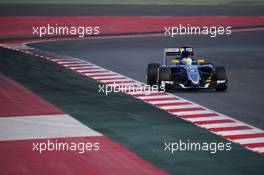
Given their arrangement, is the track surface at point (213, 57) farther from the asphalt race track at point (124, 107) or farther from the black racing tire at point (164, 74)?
the black racing tire at point (164, 74)

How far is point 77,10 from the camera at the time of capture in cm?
6725

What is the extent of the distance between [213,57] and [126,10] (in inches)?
1133

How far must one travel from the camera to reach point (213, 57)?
39.2 meters

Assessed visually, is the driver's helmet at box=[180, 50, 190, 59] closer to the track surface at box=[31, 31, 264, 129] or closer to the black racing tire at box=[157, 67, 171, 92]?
the black racing tire at box=[157, 67, 171, 92]

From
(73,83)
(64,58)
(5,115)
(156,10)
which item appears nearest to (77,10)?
(156,10)

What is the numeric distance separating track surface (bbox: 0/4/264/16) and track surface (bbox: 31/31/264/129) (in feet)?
47.7

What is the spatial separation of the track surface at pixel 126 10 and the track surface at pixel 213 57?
1454cm

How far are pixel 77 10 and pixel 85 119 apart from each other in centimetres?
4431

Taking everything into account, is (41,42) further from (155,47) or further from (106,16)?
(106,16)

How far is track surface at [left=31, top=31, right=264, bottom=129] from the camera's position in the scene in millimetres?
26031

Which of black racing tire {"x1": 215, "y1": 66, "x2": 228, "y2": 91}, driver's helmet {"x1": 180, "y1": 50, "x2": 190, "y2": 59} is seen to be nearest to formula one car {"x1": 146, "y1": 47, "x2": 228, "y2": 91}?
black racing tire {"x1": 215, "y1": 66, "x2": 228, "y2": 91}

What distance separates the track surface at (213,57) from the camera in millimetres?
26031

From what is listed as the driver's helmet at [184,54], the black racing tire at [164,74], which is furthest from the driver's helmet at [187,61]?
the black racing tire at [164,74]

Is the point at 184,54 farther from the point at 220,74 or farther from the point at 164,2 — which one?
the point at 164,2
